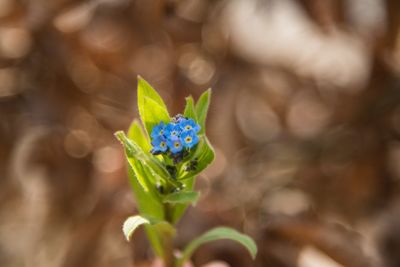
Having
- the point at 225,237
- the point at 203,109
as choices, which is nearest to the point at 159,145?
the point at 203,109

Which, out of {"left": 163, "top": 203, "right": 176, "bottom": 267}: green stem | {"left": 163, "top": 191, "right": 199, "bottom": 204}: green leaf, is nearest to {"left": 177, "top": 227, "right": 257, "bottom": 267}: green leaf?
{"left": 163, "top": 203, "right": 176, "bottom": 267}: green stem

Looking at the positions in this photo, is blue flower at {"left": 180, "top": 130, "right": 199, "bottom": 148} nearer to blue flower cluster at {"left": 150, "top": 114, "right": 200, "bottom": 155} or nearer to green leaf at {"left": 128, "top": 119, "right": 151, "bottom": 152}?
blue flower cluster at {"left": 150, "top": 114, "right": 200, "bottom": 155}

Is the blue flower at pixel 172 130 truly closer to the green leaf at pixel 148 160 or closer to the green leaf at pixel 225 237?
the green leaf at pixel 148 160

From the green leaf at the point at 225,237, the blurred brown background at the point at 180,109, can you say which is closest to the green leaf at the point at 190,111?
the green leaf at the point at 225,237

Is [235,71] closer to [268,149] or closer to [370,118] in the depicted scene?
[268,149]

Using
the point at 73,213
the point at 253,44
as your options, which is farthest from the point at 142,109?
the point at 253,44
